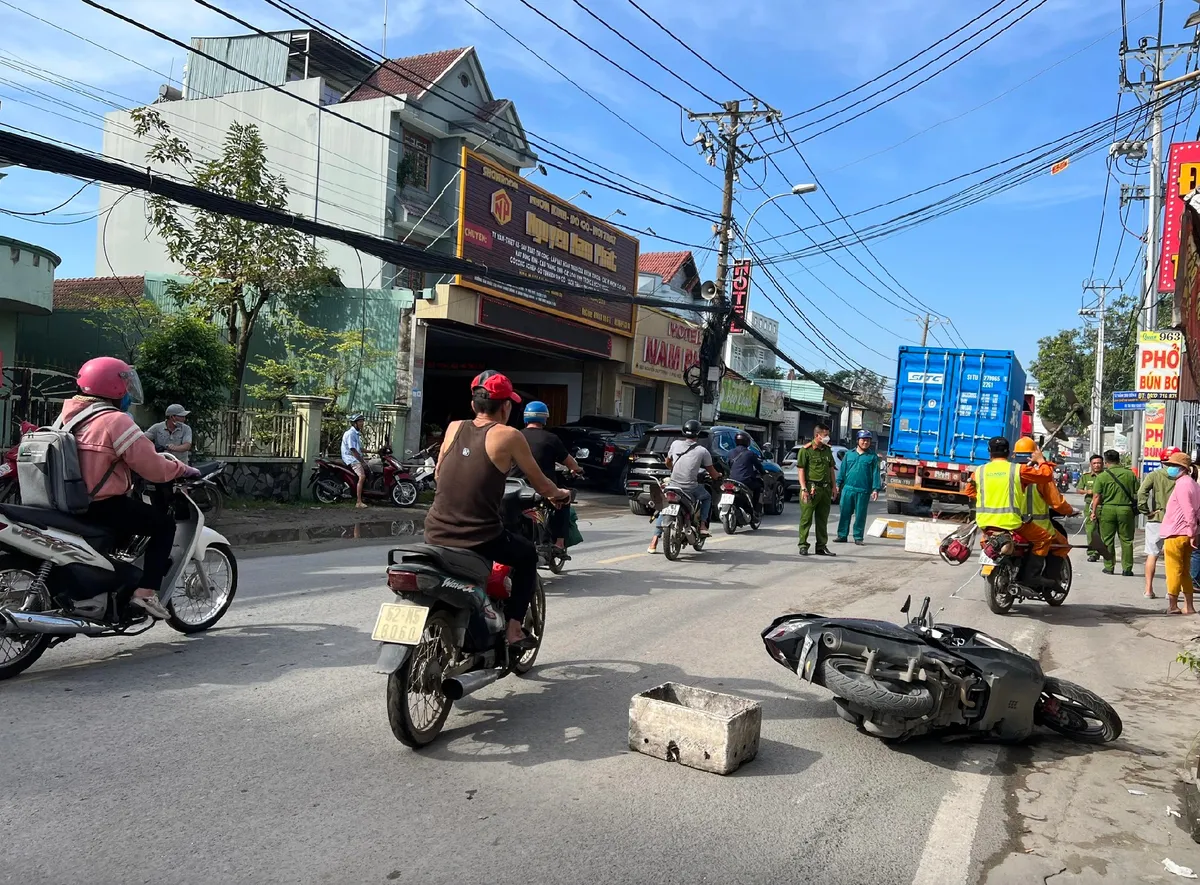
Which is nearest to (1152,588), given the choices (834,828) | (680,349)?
(834,828)

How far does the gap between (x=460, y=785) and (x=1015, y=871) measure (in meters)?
2.16

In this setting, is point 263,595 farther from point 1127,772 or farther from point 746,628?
point 1127,772

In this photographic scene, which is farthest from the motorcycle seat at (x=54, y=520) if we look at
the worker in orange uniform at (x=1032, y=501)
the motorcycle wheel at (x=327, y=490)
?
the motorcycle wheel at (x=327, y=490)

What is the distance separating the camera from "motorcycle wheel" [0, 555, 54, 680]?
15.9 feet

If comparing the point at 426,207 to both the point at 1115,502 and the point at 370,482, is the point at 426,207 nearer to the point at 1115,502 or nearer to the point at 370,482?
the point at 370,482

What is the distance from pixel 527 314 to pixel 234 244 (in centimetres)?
715

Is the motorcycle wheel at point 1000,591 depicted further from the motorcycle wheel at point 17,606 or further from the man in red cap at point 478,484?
the motorcycle wheel at point 17,606

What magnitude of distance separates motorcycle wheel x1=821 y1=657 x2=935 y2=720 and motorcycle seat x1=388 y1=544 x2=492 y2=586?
1.76m

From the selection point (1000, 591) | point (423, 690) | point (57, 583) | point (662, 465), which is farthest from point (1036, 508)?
point (662, 465)

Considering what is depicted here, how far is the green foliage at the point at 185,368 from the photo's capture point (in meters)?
14.1

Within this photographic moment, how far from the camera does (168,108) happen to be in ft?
86.6

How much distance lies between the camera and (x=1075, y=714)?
4.88 m

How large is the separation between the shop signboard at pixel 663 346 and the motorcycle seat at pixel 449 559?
23751 mm

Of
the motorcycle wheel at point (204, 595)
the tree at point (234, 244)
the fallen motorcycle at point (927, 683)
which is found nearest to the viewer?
the fallen motorcycle at point (927, 683)
